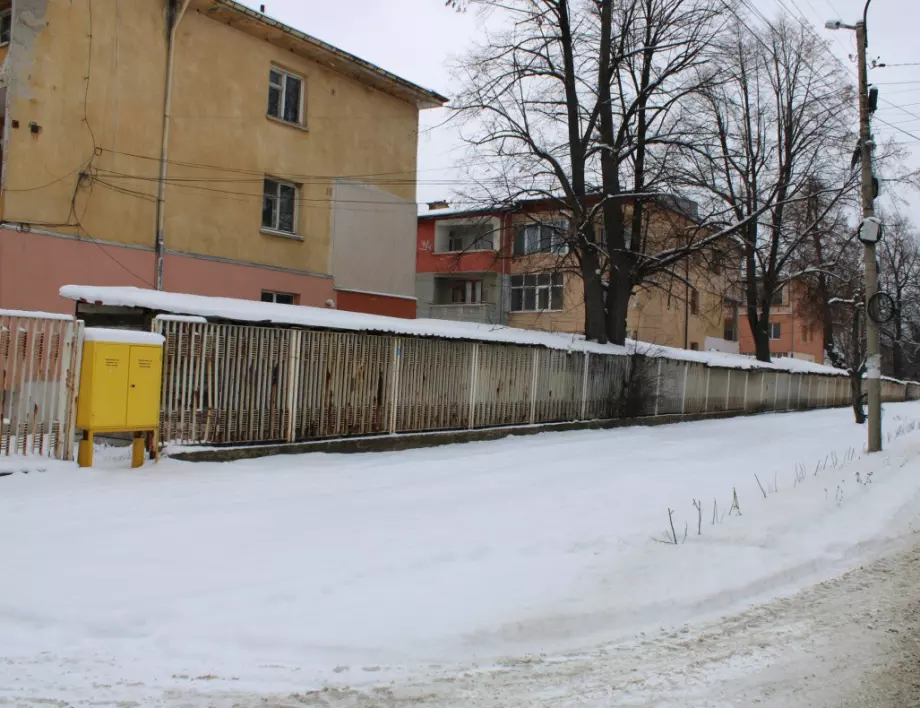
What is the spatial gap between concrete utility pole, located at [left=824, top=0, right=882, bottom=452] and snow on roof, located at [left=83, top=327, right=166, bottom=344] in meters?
11.4

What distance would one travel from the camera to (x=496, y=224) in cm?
3625

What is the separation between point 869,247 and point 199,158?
1437 cm

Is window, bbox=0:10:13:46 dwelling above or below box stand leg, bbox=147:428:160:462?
above

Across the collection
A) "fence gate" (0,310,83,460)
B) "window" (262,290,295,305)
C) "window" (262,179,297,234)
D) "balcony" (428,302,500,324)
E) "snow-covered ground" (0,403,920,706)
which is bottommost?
"snow-covered ground" (0,403,920,706)

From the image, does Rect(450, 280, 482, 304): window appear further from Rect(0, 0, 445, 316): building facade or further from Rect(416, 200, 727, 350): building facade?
Rect(0, 0, 445, 316): building facade

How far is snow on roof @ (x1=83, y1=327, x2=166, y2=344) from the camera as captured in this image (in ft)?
26.9

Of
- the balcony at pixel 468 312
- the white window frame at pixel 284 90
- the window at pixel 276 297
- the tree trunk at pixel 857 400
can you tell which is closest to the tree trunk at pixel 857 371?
the tree trunk at pixel 857 400

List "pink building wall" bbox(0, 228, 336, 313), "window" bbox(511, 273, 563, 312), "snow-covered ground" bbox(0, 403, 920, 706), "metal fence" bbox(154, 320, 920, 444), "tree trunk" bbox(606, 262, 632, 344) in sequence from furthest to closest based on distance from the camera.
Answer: "window" bbox(511, 273, 563, 312), "tree trunk" bbox(606, 262, 632, 344), "pink building wall" bbox(0, 228, 336, 313), "metal fence" bbox(154, 320, 920, 444), "snow-covered ground" bbox(0, 403, 920, 706)

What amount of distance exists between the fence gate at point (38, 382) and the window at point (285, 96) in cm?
1324

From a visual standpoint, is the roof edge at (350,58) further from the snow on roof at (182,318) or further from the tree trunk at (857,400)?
the tree trunk at (857,400)

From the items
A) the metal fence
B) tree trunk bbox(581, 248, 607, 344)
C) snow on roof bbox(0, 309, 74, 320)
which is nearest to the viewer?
snow on roof bbox(0, 309, 74, 320)

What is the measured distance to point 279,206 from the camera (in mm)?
20422

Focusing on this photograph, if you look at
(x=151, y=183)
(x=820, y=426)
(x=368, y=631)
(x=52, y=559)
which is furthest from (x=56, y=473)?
(x=820, y=426)

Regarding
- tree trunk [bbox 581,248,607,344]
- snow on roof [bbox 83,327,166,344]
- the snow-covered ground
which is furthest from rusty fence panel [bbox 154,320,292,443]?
tree trunk [bbox 581,248,607,344]
